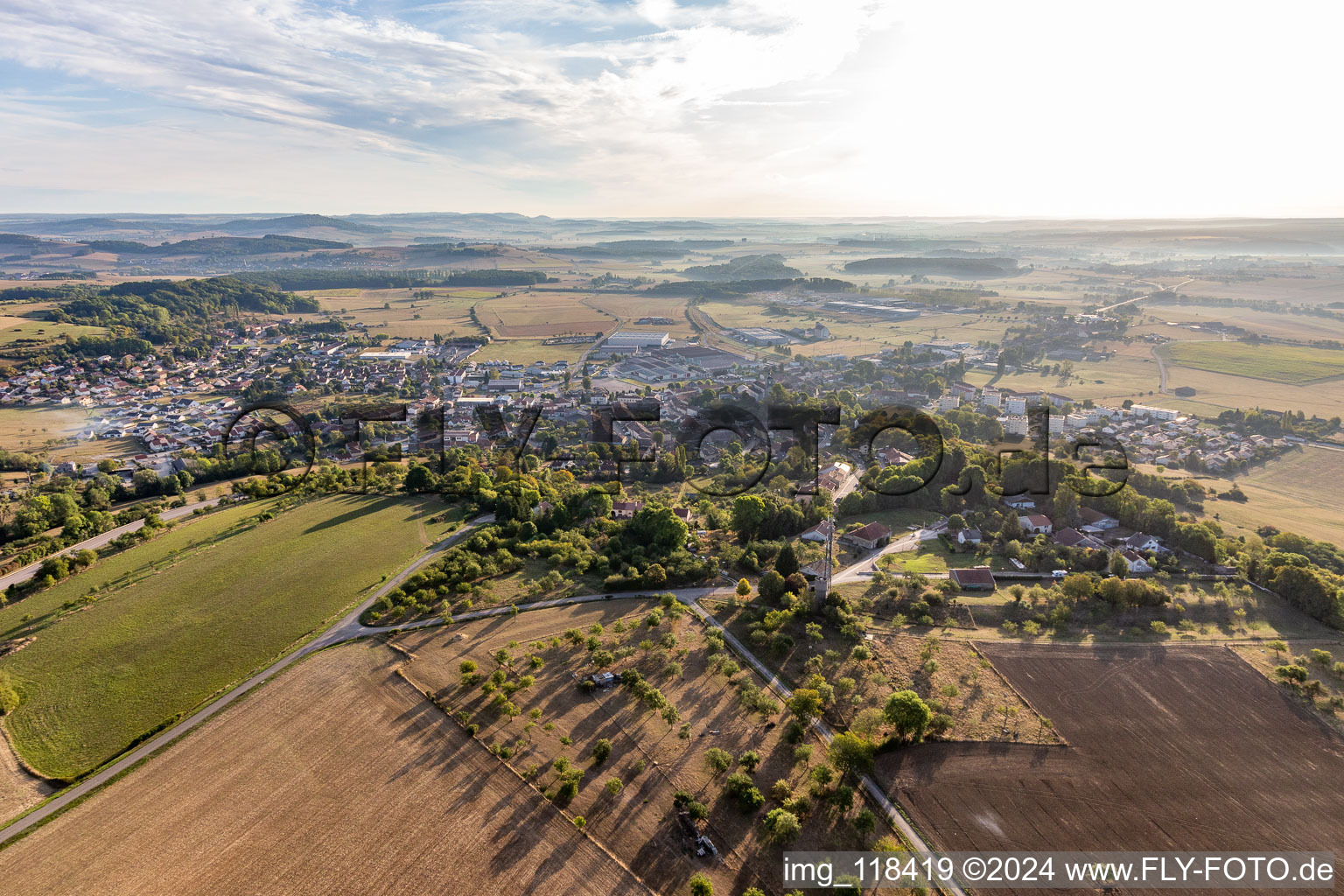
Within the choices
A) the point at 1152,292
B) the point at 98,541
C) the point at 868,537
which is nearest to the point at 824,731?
the point at 868,537

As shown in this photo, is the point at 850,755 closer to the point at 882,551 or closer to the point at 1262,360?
the point at 882,551

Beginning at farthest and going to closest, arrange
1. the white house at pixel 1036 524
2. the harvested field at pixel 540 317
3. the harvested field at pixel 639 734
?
the harvested field at pixel 540 317 → the white house at pixel 1036 524 → the harvested field at pixel 639 734

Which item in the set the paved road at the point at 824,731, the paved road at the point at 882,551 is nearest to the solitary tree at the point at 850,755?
the paved road at the point at 824,731

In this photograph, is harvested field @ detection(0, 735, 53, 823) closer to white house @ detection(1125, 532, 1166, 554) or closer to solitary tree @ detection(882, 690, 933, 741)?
solitary tree @ detection(882, 690, 933, 741)

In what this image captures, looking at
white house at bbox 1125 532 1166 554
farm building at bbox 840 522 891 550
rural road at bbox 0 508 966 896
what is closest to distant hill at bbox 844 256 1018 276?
white house at bbox 1125 532 1166 554

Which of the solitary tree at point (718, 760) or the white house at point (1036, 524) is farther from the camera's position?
the white house at point (1036, 524)

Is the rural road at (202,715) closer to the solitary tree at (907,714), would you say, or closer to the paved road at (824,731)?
the paved road at (824,731)

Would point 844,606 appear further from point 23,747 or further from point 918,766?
point 23,747
